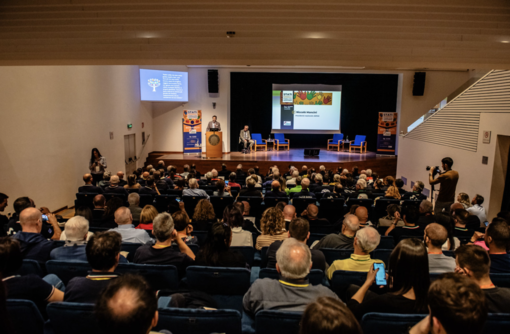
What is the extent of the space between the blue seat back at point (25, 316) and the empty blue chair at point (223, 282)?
2.99ft

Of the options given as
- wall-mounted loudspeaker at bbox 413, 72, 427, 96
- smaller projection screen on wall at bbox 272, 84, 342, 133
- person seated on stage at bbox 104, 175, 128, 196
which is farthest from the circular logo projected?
wall-mounted loudspeaker at bbox 413, 72, 427, 96

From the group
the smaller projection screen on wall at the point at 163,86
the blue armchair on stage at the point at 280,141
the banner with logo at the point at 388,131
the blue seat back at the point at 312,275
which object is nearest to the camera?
the blue seat back at the point at 312,275

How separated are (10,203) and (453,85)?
15.3 metres

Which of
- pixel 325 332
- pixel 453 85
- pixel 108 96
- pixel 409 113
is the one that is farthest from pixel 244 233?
pixel 453 85

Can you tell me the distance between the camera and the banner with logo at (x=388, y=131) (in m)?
14.7

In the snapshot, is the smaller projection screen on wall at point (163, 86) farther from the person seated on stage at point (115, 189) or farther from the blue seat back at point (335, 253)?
the blue seat back at point (335, 253)

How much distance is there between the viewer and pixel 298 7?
434cm

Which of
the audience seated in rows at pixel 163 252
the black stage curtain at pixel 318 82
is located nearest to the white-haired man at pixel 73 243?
the audience seated in rows at pixel 163 252

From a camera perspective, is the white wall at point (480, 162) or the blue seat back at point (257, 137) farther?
the blue seat back at point (257, 137)

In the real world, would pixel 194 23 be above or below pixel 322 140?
above

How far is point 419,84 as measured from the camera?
14289 mm

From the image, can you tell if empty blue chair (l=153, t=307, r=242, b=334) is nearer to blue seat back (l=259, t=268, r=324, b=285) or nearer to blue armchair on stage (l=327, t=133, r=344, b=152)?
blue seat back (l=259, t=268, r=324, b=285)

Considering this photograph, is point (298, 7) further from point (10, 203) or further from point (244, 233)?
point (10, 203)

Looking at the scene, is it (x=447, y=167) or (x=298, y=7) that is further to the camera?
(x=447, y=167)
